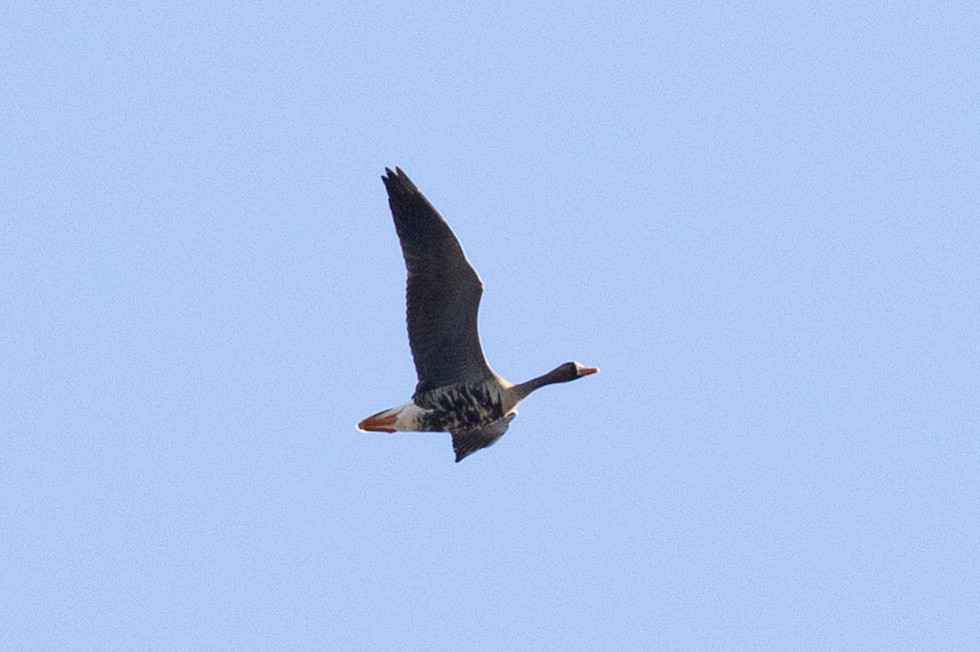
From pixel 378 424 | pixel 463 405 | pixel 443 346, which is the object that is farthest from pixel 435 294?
pixel 378 424

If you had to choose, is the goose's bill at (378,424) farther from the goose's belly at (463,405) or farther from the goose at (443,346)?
the goose's belly at (463,405)

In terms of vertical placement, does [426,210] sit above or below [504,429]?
above

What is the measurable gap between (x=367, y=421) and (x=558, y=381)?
230 cm

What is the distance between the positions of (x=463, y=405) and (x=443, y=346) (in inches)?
28.0

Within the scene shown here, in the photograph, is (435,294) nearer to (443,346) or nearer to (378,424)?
(443,346)

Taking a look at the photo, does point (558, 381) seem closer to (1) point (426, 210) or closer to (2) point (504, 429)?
(2) point (504, 429)

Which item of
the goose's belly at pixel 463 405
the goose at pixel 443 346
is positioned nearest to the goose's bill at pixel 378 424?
the goose at pixel 443 346

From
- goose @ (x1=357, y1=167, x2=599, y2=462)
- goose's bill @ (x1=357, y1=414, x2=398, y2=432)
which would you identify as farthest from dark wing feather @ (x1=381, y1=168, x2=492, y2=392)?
goose's bill @ (x1=357, y1=414, x2=398, y2=432)

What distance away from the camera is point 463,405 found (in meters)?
28.6

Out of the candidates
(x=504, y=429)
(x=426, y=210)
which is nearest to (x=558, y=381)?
(x=504, y=429)

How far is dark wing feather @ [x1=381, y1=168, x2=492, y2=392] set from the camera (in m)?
28.0

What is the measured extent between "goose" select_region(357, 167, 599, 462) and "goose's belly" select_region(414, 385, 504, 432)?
10 millimetres

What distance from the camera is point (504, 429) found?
28.9 metres

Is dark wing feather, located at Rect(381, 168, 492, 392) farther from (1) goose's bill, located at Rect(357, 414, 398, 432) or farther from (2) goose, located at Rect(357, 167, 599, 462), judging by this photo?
(1) goose's bill, located at Rect(357, 414, 398, 432)
